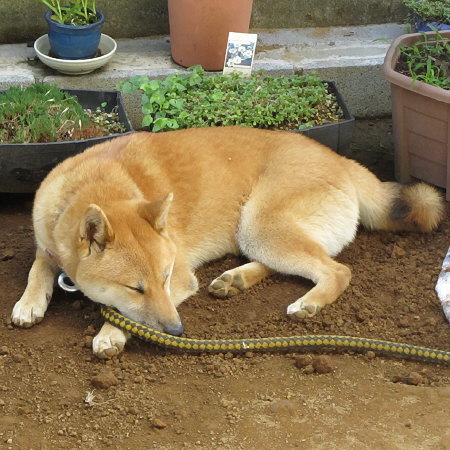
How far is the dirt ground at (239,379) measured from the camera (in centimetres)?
344

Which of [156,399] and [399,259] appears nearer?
[156,399]

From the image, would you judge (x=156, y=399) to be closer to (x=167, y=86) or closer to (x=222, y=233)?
(x=222, y=233)

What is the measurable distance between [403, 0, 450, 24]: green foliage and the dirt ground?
2.38 metres

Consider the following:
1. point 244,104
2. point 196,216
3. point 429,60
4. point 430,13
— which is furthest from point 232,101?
point 430,13

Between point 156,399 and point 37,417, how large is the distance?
534 mm

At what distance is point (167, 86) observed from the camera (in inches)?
229

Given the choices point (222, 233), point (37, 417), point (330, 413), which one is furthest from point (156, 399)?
point (222, 233)

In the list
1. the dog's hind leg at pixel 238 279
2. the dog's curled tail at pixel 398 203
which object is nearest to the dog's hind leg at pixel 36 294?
the dog's hind leg at pixel 238 279

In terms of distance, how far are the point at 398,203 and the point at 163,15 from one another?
296 centimetres

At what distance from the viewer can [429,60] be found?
553cm

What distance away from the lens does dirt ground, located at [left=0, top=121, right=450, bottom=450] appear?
3439mm

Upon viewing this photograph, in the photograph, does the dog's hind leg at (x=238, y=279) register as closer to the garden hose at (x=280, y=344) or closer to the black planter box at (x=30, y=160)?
the garden hose at (x=280, y=344)

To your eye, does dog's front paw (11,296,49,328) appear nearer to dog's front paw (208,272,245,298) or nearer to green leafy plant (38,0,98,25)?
dog's front paw (208,272,245,298)

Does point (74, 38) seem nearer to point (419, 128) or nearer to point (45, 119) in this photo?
point (45, 119)
